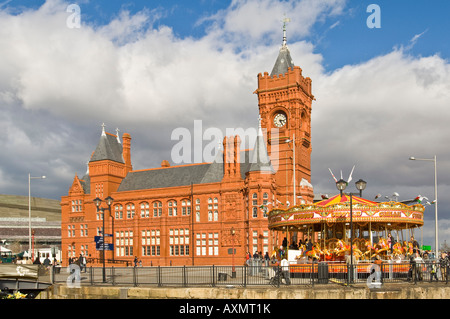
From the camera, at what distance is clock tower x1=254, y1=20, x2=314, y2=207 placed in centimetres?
6450

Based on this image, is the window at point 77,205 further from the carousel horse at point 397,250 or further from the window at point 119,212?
the carousel horse at point 397,250

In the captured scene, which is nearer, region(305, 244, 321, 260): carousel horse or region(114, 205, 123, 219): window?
region(305, 244, 321, 260): carousel horse

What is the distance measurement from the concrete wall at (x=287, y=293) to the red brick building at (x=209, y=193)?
35995 millimetres

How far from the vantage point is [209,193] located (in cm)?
6425

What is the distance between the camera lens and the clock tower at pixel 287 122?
64.5 m

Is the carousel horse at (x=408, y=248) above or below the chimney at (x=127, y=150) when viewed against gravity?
below

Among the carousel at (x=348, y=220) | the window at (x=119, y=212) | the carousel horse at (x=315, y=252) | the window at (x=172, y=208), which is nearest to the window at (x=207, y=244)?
the window at (x=172, y=208)

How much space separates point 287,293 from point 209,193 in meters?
44.3

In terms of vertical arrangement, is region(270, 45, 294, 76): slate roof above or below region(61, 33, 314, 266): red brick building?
above

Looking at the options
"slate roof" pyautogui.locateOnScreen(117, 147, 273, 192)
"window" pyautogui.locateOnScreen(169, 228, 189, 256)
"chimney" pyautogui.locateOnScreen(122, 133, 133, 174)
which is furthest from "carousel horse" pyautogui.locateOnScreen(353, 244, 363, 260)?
"chimney" pyautogui.locateOnScreen(122, 133, 133, 174)

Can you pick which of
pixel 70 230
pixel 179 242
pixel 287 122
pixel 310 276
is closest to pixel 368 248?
pixel 310 276

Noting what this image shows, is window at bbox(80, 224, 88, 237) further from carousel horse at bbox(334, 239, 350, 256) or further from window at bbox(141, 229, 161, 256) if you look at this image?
carousel horse at bbox(334, 239, 350, 256)

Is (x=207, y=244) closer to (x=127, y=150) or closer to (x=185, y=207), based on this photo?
(x=185, y=207)
